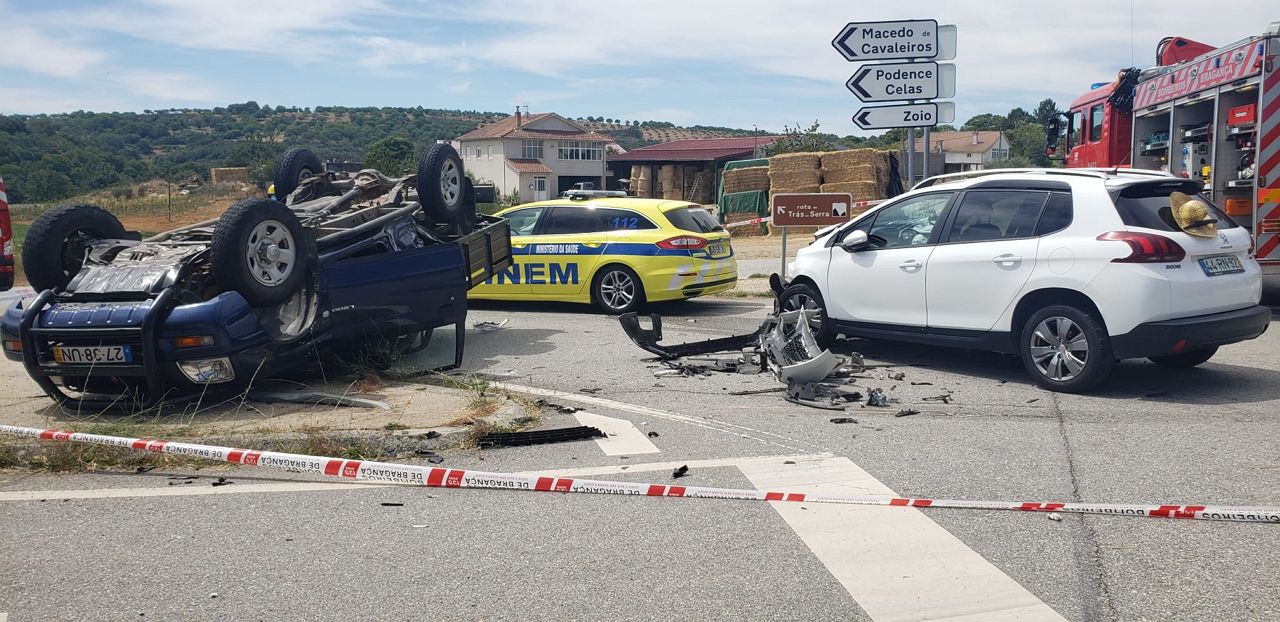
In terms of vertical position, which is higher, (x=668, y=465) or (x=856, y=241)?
(x=856, y=241)

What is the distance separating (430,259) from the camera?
9000mm

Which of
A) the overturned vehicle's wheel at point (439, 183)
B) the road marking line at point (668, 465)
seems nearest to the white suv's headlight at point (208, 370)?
the road marking line at point (668, 465)

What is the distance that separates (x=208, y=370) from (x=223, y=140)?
90.4 m

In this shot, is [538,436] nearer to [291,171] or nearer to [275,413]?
[275,413]

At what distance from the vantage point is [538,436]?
6496mm

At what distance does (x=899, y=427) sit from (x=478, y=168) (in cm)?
7741

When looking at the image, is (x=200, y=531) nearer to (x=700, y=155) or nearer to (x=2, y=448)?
(x=2, y=448)

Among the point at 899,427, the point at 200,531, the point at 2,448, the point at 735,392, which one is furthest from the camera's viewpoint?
the point at 735,392

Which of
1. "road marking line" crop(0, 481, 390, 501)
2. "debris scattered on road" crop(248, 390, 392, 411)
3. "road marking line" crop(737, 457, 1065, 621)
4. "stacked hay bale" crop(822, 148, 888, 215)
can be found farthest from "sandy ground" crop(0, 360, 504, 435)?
"stacked hay bale" crop(822, 148, 888, 215)

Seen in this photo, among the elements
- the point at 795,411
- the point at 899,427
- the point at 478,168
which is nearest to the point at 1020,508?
the point at 899,427

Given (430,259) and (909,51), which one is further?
(909,51)

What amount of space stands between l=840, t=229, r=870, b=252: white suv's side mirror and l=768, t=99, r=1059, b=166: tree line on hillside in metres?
32.4

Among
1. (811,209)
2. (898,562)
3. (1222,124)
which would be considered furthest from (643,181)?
(898,562)

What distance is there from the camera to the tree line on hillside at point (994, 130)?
44125 mm
